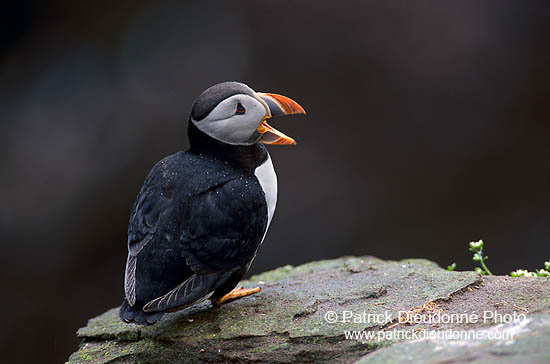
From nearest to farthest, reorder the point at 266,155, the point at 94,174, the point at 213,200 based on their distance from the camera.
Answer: the point at 213,200, the point at 266,155, the point at 94,174

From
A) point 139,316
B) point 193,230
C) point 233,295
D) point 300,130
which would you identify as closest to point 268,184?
point 193,230

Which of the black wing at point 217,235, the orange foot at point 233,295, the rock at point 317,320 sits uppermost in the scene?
the black wing at point 217,235

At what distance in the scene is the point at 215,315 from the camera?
4.11 metres

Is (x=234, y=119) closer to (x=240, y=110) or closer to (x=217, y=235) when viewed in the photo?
(x=240, y=110)

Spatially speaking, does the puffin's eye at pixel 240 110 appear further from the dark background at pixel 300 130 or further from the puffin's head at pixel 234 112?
the dark background at pixel 300 130

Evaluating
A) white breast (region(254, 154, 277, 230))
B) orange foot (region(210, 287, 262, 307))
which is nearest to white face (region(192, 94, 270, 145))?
white breast (region(254, 154, 277, 230))

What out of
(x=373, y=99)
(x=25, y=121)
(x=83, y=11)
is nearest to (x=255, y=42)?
(x=373, y=99)

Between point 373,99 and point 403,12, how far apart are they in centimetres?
105

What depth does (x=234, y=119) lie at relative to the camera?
13.2 ft

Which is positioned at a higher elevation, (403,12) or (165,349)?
(403,12)

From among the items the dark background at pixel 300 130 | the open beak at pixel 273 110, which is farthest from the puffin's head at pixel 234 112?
the dark background at pixel 300 130

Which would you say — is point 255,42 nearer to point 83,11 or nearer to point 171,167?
point 83,11

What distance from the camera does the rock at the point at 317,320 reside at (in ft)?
11.8

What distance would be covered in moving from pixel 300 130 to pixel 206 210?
398cm
